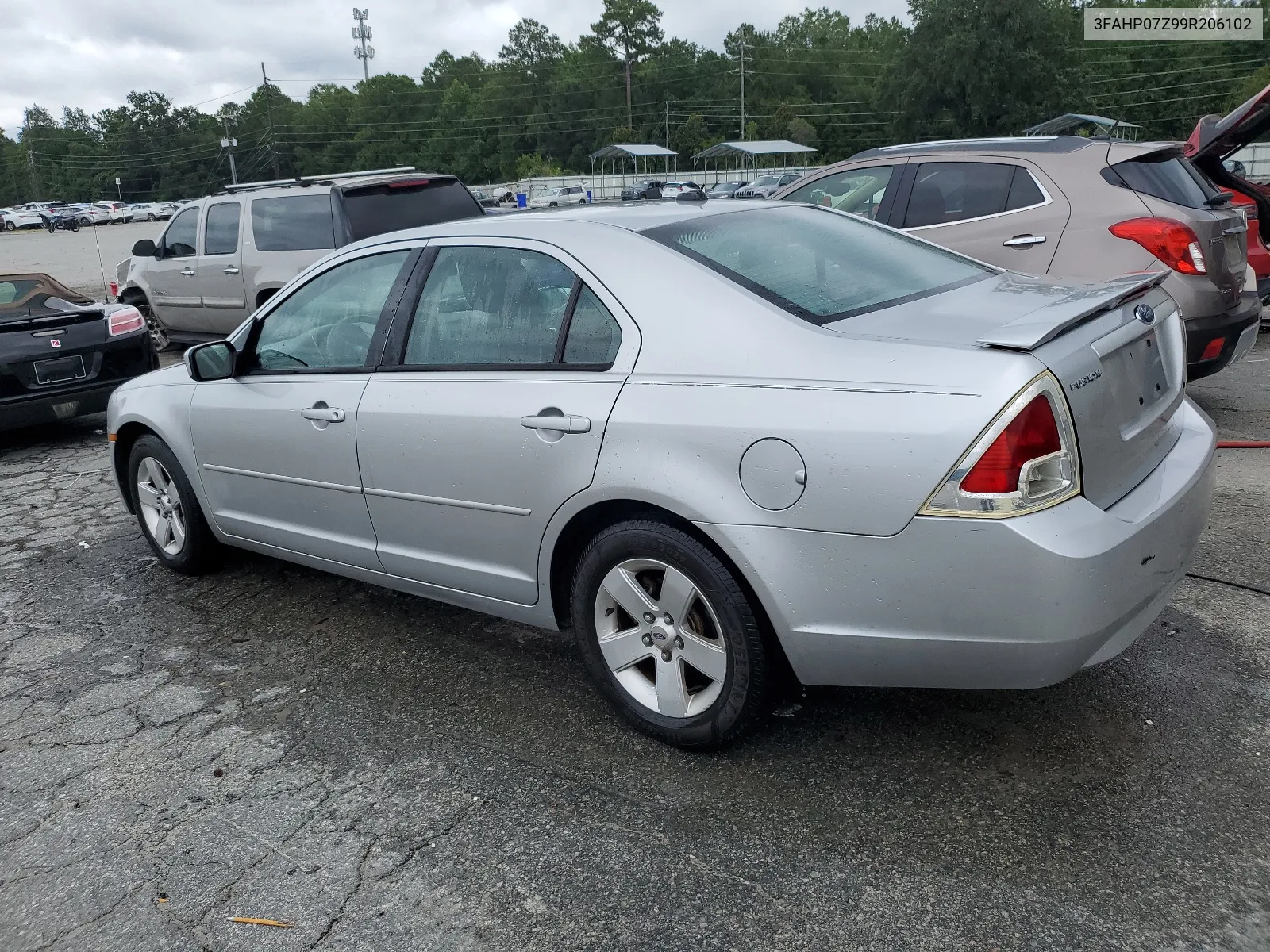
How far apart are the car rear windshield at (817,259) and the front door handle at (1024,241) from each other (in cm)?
269

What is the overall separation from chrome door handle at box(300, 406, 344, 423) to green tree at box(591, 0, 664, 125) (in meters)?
117

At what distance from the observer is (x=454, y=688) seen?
3713 millimetres

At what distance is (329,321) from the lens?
4.14m

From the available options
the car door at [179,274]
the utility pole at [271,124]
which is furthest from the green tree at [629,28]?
the car door at [179,274]

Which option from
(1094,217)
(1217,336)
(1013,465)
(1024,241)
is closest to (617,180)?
(1024,241)

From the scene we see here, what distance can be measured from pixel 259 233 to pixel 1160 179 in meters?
7.28

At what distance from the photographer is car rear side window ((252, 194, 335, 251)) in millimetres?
8758

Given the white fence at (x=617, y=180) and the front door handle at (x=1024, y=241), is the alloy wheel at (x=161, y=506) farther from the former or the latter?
the white fence at (x=617, y=180)

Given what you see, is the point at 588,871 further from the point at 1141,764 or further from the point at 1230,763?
the point at 1230,763

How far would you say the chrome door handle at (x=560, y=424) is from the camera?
3.07 meters

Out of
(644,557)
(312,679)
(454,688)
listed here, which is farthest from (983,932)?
(312,679)

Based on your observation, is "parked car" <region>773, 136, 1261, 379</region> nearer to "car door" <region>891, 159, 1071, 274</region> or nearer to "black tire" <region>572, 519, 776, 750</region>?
"car door" <region>891, 159, 1071, 274</region>

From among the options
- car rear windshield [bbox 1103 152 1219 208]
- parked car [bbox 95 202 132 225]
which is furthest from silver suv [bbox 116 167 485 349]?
parked car [bbox 95 202 132 225]

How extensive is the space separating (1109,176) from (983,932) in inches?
197
